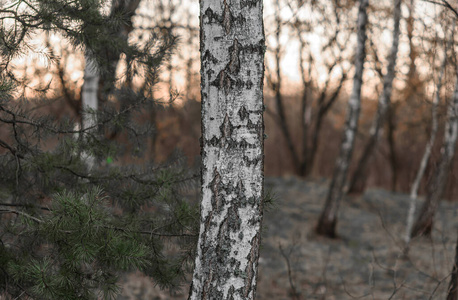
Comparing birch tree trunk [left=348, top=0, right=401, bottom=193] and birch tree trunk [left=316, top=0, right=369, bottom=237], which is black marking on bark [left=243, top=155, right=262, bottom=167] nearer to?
birch tree trunk [left=348, top=0, right=401, bottom=193]

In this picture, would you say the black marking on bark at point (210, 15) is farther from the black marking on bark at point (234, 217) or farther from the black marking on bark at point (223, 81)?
the black marking on bark at point (234, 217)

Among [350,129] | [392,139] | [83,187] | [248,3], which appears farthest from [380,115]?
[248,3]

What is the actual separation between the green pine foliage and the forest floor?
76cm

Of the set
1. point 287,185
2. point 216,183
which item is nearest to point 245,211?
point 216,183

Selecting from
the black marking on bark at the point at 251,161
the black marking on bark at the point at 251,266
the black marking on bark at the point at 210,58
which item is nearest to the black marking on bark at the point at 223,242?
the black marking on bark at the point at 251,266

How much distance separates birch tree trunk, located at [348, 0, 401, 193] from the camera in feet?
23.4

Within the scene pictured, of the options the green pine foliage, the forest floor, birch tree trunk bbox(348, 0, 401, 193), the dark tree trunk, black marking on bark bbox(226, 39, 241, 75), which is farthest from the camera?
the dark tree trunk

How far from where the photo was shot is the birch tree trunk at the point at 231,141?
1.82 metres

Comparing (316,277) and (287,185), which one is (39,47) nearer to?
(316,277)

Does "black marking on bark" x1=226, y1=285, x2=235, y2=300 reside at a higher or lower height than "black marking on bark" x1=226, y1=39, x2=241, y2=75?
lower

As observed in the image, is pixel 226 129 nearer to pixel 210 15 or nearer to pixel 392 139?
pixel 210 15

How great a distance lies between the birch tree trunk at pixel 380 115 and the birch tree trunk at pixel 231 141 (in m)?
4.93

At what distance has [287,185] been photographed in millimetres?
10891

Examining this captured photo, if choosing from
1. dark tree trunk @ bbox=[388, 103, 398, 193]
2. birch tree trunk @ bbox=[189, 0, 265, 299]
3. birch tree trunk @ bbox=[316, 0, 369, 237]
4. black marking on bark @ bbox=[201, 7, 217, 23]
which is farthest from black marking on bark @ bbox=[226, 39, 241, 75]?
dark tree trunk @ bbox=[388, 103, 398, 193]
